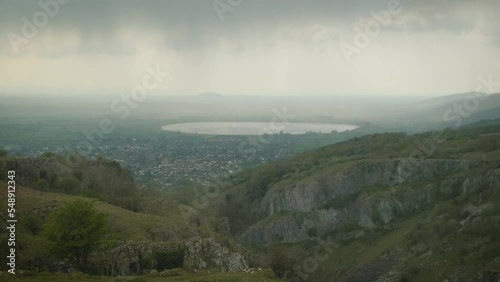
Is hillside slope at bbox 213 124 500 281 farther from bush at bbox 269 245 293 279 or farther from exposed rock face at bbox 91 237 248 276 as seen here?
exposed rock face at bbox 91 237 248 276

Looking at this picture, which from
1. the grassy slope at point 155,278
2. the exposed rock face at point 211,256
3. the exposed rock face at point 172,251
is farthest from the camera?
the exposed rock face at point 211,256

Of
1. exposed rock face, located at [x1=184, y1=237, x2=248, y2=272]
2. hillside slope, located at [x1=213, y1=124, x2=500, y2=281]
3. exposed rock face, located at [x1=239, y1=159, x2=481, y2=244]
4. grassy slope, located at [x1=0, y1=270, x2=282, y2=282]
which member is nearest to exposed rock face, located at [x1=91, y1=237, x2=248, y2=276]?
exposed rock face, located at [x1=184, y1=237, x2=248, y2=272]

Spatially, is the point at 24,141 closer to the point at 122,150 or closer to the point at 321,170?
the point at 122,150

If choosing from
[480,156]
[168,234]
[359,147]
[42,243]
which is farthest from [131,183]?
[359,147]

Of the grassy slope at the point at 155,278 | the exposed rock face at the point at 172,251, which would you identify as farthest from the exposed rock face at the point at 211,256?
the grassy slope at the point at 155,278

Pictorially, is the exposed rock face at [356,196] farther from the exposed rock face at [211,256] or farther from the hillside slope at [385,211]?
the exposed rock face at [211,256]

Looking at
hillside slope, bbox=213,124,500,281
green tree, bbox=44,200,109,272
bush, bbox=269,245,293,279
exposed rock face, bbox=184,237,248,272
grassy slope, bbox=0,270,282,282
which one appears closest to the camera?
grassy slope, bbox=0,270,282,282

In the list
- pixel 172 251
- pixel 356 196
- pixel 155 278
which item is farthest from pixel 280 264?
pixel 356 196
